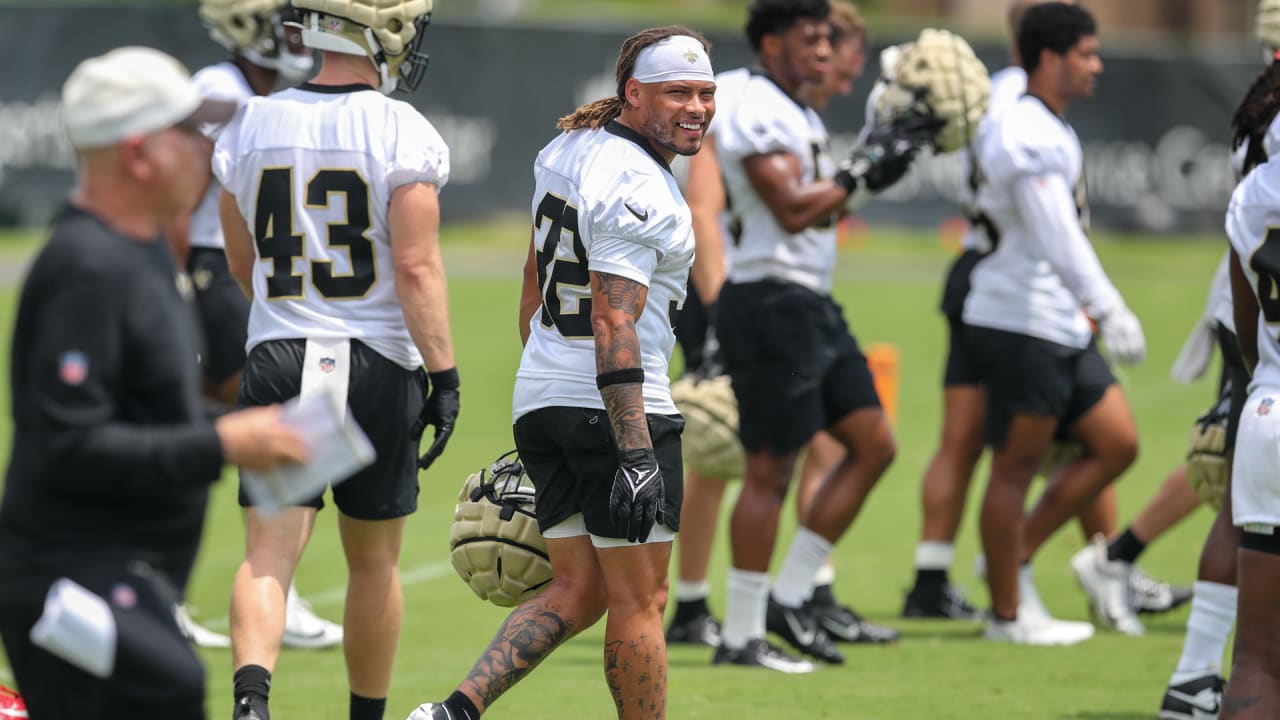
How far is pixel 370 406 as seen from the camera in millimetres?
5418

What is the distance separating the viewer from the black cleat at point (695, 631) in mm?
7715

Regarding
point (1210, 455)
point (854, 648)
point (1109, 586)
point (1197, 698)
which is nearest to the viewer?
point (1197, 698)

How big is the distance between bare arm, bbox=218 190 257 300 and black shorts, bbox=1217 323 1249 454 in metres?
3.11

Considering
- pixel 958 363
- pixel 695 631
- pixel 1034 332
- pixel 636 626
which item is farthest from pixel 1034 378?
pixel 636 626

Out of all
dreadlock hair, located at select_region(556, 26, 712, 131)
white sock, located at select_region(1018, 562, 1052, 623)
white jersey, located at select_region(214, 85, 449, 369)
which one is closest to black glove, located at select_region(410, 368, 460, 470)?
white jersey, located at select_region(214, 85, 449, 369)

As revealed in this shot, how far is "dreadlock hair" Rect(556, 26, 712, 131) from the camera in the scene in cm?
514

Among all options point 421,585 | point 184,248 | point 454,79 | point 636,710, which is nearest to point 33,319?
point 636,710

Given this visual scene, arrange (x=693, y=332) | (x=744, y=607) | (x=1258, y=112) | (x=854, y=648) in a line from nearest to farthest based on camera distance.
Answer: (x=1258, y=112), (x=744, y=607), (x=854, y=648), (x=693, y=332)

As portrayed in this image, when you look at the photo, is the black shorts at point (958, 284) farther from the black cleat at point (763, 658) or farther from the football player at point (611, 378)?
the football player at point (611, 378)

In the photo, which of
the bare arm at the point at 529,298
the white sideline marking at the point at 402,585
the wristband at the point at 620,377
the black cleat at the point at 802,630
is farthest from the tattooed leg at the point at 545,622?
the white sideline marking at the point at 402,585

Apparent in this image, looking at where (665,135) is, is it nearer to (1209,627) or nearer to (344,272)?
(344,272)

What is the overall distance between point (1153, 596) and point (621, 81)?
416 cm

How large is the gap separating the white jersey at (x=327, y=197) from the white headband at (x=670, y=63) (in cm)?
70

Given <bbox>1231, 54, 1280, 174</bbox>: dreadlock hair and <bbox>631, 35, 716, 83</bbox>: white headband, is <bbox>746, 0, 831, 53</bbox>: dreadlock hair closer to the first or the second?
<bbox>631, 35, 716, 83</bbox>: white headband
